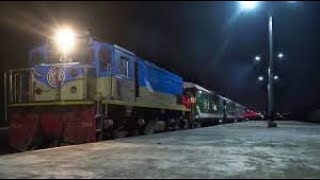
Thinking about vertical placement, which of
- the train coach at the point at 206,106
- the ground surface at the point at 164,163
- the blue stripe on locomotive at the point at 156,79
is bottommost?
the ground surface at the point at 164,163

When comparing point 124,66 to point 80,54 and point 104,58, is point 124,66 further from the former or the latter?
point 80,54

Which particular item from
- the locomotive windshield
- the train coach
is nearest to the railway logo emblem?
the locomotive windshield

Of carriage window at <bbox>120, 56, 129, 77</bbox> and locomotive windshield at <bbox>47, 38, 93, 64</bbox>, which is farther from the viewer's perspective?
carriage window at <bbox>120, 56, 129, 77</bbox>

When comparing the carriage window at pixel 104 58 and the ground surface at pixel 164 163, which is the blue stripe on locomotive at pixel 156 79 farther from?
the ground surface at pixel 164 163

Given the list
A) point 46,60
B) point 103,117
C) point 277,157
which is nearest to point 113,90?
point 103,117

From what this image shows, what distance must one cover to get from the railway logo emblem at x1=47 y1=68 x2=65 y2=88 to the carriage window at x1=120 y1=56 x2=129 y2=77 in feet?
8.03

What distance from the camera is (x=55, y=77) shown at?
1770cm

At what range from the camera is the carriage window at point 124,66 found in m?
19.1

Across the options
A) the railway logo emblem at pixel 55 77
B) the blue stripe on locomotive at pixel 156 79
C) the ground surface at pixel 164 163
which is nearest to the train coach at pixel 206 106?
the blue stripe on locomotive at pixel 156 79

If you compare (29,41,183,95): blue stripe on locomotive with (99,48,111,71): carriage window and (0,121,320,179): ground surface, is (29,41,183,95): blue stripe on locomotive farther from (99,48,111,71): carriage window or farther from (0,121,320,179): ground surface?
(0,121,320,179): ground surface

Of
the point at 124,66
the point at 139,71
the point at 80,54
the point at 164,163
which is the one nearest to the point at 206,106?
the point at 139,71

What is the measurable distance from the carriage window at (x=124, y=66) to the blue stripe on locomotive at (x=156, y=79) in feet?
5.73

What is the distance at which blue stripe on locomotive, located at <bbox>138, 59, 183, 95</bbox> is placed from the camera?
22141 mm

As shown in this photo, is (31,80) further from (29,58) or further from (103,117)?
(103,117)
